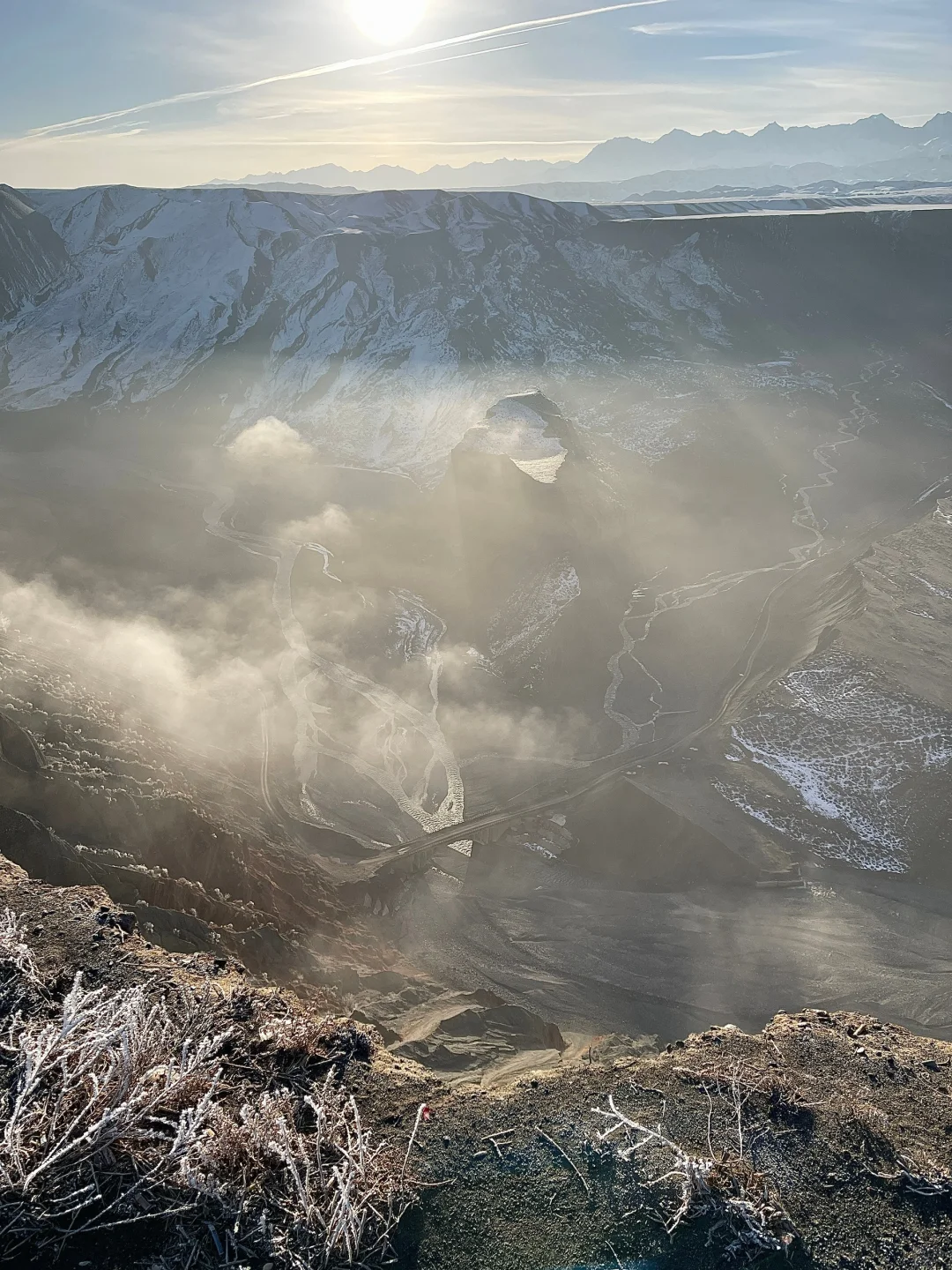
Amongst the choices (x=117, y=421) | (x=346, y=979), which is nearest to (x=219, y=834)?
(x=346, y=979)

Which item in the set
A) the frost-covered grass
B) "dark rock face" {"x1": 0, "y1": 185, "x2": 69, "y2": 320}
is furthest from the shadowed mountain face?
the frost-covered grass

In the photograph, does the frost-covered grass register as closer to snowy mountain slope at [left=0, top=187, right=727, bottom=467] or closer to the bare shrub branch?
the bare shrub branch

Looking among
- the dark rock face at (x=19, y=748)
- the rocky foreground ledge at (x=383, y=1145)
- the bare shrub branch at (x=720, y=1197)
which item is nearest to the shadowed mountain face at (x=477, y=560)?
the dark rock face at (x=19, y=748)

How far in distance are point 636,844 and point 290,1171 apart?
1919 cm

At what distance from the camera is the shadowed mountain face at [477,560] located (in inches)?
969

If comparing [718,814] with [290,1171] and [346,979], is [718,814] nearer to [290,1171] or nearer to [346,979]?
[346,979]

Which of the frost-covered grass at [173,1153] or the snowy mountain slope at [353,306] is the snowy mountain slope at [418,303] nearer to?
the snowy mountain slope at [353,306]

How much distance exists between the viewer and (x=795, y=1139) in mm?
12023

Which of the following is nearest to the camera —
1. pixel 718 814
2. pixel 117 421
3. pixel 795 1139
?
pixel 795 1139

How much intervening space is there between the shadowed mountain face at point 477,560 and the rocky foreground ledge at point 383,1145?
22.0 ft

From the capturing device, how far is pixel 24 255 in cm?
7981

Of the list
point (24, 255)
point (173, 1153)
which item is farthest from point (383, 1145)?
point (24, 255)

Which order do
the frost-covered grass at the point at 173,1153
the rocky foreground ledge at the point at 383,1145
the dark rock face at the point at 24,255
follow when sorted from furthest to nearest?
the dark rock face at the point at 24,255 < the rocky foreground ledge at the point at 383,1145 < the frost-covered grass at the point at 173,1153

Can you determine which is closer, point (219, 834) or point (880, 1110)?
point (880, 1110)
